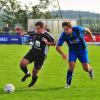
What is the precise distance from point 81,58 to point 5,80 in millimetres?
2931

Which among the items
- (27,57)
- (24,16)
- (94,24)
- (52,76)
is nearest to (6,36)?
(94,24)

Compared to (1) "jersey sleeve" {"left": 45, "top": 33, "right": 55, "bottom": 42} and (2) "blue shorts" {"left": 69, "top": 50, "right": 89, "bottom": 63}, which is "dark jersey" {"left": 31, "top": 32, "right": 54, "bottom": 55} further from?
(2) "blue shorts" {"left": 69, "top": 50, "right": 89, "bottom": 63}

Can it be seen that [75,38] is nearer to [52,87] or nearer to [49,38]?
[49,38]

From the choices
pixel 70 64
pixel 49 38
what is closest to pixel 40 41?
pixel 49 38

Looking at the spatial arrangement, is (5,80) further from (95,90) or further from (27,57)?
(95,90)

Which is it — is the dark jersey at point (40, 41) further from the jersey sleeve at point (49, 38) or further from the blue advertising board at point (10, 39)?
the blue advertising board at point (10, 39)

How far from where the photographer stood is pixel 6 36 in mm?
47219

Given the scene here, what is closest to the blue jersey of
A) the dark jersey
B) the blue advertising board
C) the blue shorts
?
the blue shorts

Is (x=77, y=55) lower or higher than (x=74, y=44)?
lower

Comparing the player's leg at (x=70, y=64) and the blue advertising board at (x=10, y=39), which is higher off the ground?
the player's leg at (x=70, y=64)

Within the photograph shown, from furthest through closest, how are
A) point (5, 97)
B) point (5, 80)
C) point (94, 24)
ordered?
point (94, 24) < point (5, 80) < point (5, 97)

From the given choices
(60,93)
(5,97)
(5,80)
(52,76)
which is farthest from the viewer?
(52,76)

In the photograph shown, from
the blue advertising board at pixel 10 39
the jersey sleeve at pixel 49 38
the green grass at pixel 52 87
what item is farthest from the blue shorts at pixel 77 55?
the blue advertising board at pixel 10 39

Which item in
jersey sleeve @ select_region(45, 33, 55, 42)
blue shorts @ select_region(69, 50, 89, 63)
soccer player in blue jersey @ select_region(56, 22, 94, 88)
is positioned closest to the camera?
soccer player in blue jersey @ select_region(56, 22, 94, 88)
